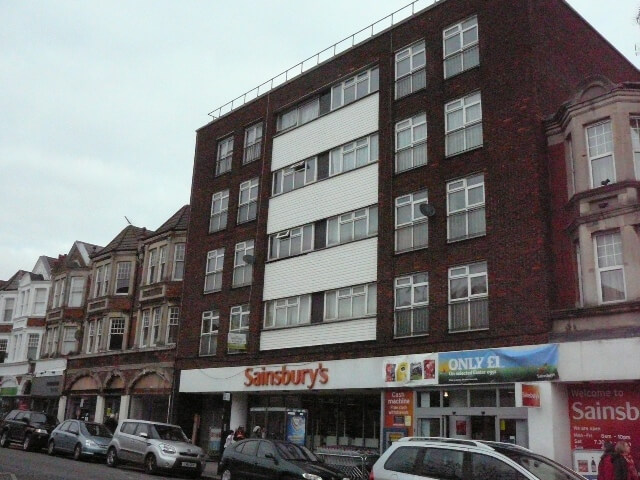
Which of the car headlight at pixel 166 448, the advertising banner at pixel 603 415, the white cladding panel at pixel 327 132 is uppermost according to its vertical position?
the white cladding panel at pixel 327 132

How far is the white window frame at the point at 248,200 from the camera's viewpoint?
29797 millimetres

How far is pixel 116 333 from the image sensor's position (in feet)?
120

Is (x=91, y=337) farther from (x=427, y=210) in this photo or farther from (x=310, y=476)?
(x=310, y=476)

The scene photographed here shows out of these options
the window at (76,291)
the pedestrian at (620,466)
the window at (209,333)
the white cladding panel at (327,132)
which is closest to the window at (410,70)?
the white cladding panel at (327,132)

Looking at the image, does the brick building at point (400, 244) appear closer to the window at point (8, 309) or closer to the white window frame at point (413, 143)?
the white window frame at point (413, 143)

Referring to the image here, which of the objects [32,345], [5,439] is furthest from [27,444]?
[32,345]

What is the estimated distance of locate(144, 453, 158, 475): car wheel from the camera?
20328mm

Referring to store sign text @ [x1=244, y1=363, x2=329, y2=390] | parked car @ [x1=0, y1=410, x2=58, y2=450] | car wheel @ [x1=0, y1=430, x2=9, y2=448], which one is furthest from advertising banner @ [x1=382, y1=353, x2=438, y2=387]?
car wheel @ [x1=0, y1=430, x2=9, y2=448]

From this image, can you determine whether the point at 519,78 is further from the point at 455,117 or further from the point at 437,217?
the point at 437,217

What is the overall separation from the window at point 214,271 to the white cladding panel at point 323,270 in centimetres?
356

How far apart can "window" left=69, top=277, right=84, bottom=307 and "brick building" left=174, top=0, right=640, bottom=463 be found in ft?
44.5

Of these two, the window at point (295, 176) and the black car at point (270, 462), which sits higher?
the window at point (295, 176)

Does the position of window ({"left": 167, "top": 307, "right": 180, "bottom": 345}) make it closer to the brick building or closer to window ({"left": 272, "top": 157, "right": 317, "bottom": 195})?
the brick building

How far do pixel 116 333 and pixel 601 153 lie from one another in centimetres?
2737
